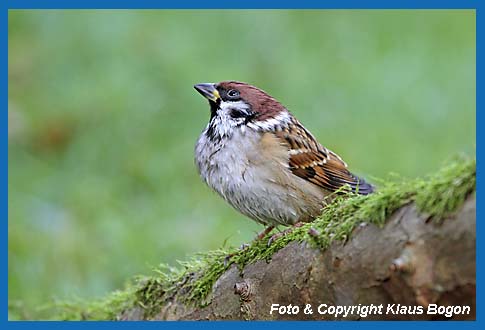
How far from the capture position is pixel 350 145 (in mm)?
8242

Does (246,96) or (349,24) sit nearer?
(246,96)

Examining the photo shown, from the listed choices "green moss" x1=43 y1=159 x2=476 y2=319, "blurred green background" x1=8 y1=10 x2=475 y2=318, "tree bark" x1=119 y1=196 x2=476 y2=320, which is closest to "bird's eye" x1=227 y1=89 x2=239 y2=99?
"green moss" x1=43 y1=159 x2=476 y2=319

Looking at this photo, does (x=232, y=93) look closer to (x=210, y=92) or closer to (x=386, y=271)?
(x=210, y=92)

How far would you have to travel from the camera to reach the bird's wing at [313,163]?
4.64 metres

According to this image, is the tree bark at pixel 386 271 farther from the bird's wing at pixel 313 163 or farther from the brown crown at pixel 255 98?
the brown crown at pixel 255 98

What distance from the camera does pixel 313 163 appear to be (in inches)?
187

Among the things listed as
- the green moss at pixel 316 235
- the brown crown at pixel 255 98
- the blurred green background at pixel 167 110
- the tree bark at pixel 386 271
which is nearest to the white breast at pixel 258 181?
the brown crown at pixel 255 98

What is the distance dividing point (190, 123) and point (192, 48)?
1232 mm

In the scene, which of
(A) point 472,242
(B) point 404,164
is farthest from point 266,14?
(A) point 472,242

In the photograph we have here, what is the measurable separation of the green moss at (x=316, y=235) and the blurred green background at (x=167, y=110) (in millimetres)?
1895

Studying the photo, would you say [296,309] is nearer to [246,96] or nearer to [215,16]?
[246,96]

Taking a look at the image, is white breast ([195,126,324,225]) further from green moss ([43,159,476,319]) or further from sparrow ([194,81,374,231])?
green moss ([43,159,476,319])

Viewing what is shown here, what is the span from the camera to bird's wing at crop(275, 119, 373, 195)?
4641 mm

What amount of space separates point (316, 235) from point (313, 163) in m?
1.54
